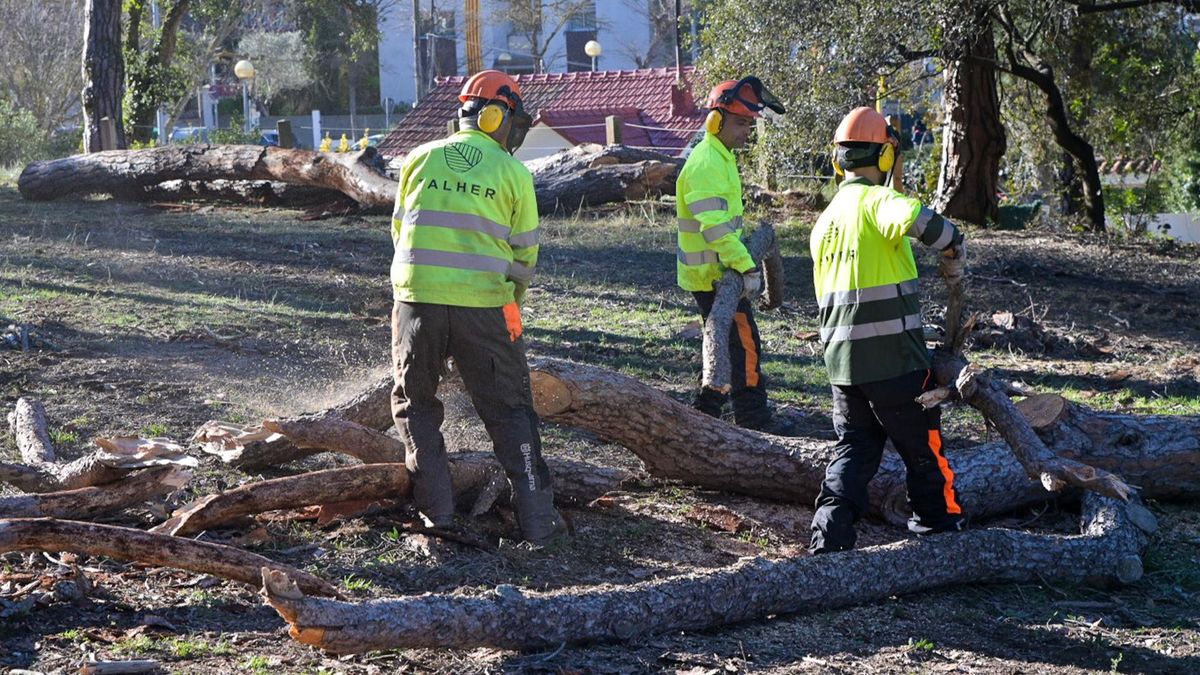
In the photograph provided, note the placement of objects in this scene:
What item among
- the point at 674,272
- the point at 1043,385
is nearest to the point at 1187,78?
the point at 674,272

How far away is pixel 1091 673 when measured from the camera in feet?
14.3

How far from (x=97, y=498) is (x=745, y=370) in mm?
3765

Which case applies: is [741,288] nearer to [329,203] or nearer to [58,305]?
[58,305]

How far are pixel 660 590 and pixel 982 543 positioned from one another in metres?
1.54

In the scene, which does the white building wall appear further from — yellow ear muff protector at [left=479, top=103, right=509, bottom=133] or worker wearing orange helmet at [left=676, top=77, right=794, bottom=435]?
yellow ear muff protector at [left=479, top=103, right=509, bottom=133]

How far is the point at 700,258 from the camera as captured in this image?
732 centimetres

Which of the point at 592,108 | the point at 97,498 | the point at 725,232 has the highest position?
the point at 592,108

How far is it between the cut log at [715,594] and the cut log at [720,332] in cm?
200

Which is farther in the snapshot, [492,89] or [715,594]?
[492,89]

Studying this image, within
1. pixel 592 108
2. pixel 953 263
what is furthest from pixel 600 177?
pixel 592 108

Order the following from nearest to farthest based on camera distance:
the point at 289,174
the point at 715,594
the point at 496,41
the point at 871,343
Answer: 1. the point at 715,594
2. the point at 871,343
3. the point at 289,174
4. the point at 496,41

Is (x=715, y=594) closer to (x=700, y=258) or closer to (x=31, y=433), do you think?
(x=700, y=258)

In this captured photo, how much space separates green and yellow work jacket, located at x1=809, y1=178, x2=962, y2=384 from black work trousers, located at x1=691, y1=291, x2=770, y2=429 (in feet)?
6.80

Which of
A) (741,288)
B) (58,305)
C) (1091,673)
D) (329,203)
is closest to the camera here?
(1091,673)
